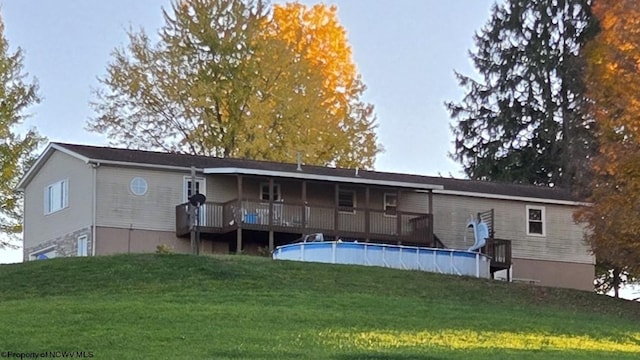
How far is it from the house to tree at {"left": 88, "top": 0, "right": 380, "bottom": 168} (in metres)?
5.35

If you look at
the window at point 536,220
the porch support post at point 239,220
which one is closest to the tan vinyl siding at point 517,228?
the window at point 536,220

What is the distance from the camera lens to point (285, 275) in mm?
29062

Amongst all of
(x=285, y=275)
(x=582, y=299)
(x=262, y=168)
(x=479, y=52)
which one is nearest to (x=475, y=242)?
(x=262, y=168)

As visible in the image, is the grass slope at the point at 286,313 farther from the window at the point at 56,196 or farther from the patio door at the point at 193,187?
the window at the point at 56,196

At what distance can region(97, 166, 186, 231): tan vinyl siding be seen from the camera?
121ft

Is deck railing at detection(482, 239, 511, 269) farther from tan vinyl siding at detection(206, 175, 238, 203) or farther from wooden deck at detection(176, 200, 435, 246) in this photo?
tan vinyl siding at detection(206, 175, 238, 203)

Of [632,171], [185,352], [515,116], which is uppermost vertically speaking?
[515,116]

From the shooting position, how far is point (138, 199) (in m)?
37.3

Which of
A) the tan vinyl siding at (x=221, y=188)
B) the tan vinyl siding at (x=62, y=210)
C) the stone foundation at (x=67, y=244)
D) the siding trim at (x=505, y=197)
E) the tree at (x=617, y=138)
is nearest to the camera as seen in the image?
the tree at (x=617, y=138)

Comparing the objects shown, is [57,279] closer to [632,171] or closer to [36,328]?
[36,328]

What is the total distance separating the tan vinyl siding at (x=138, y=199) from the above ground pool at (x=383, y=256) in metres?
4.25

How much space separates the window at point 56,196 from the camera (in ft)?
127

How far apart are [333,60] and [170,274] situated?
874 inches

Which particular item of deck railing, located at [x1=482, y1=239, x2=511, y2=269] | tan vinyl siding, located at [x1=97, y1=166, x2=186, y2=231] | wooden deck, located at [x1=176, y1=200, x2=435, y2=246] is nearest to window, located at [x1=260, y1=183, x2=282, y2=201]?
wooden deck, located at [x1=176, y1=200, x2=435, y2=246]
